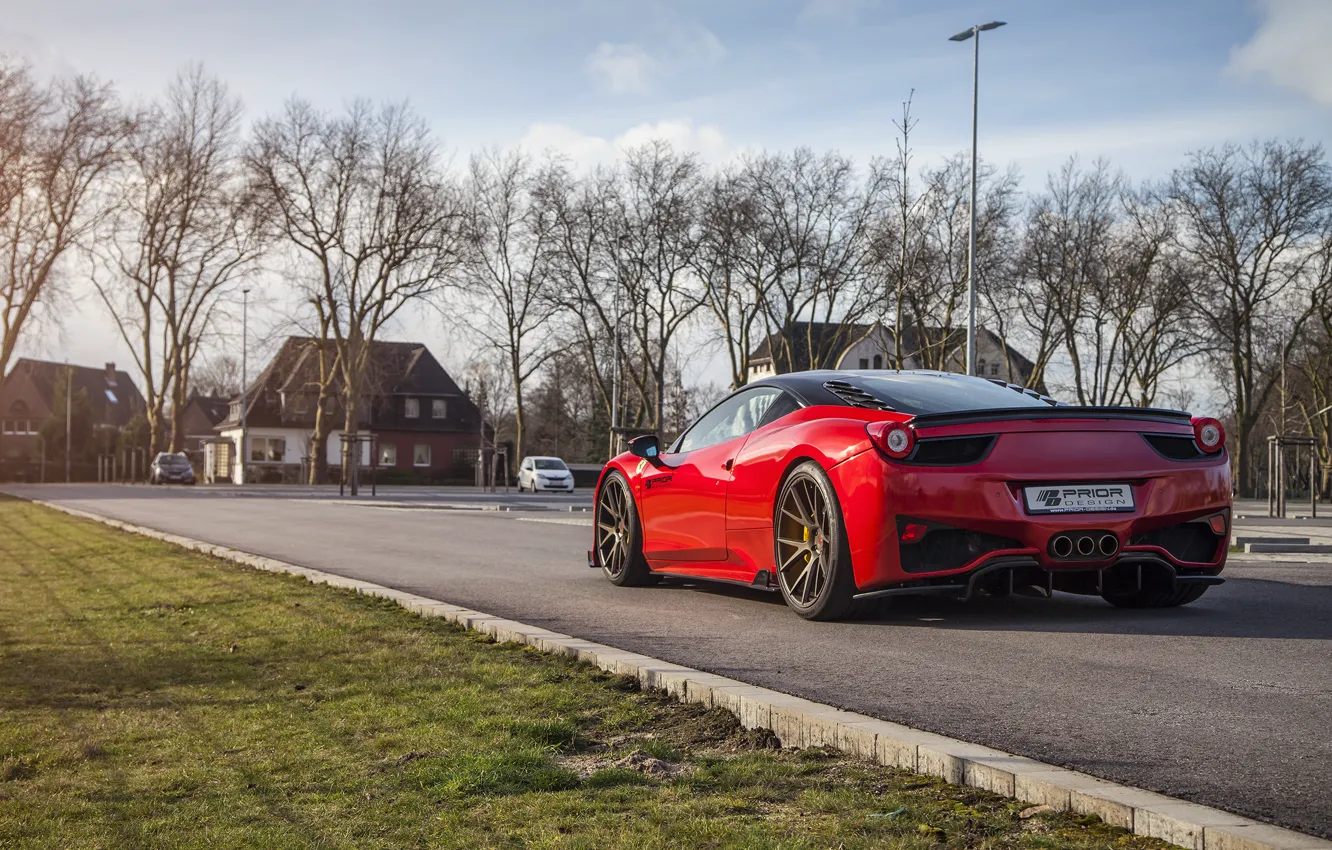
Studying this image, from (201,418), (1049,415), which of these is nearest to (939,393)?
(1049,415)

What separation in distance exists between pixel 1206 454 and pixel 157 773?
5306 millimetres

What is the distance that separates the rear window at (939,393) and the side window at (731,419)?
23.4 inches

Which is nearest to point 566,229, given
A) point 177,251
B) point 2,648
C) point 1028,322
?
point 177,251

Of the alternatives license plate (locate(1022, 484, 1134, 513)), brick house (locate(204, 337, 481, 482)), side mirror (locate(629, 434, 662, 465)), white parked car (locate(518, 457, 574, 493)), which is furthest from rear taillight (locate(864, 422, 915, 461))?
brick house (locate(204, 337, 481, 482))

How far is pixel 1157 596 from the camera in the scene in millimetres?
7711

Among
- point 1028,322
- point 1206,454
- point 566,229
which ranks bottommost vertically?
point 1206,454

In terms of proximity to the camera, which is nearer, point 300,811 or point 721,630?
point 300,811

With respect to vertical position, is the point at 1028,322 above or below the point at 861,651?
above

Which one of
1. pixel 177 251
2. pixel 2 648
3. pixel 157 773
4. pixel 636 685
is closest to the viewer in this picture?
pixel 157 773

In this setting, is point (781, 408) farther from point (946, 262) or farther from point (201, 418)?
point (201, 418)

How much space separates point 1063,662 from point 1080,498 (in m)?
1.14

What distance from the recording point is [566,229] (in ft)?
193

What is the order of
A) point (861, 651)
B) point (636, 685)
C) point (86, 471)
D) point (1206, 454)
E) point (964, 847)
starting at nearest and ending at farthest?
1. point (964, 847)
2. point (636, 685)
3. point (861, 651)
4. point (1206, 454)
5. point (86, 471)

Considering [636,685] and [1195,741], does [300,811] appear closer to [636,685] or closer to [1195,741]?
[636,685]
